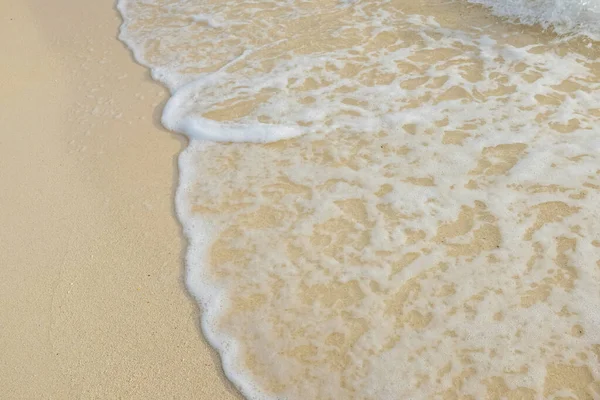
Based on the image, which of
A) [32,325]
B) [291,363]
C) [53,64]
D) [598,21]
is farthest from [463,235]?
→ [53,64]

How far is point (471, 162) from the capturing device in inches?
132

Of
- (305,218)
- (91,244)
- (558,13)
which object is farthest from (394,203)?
(558,13)

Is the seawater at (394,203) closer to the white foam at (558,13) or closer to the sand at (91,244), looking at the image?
the white foam at (558,13)

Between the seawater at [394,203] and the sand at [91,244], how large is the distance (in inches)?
→ 6.4

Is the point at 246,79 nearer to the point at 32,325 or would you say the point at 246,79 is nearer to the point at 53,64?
the point at 53,64

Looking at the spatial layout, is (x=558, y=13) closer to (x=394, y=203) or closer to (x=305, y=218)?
(x=394, y=203)

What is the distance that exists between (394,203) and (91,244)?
1.62 metres

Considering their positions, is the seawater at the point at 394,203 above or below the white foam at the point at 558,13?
Result: below

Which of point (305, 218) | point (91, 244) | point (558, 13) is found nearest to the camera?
point (91, 244)

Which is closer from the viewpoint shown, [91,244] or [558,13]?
[91,244]

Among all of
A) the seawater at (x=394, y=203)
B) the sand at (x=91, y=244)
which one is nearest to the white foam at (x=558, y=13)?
the seawater at (x=394, y=203)

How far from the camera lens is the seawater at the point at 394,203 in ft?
7.80

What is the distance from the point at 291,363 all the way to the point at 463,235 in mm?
1128

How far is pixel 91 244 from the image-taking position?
292cm
